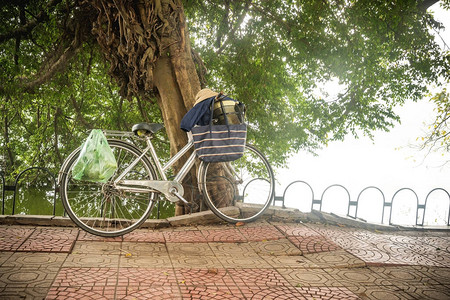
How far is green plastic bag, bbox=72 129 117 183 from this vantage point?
12.4 feet

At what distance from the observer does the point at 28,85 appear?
7.19m

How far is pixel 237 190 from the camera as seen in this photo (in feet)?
18.2

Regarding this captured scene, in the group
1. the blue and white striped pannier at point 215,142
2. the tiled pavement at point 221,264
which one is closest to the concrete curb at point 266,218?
the tiled pavement at point 221,264

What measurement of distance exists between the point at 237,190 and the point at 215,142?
51.1 inches

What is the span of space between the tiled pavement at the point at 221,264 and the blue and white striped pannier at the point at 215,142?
3.49 ft

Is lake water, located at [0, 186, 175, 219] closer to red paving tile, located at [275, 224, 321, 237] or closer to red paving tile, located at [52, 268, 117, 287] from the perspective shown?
red paving tile, located at [275, 224, 321, 237]

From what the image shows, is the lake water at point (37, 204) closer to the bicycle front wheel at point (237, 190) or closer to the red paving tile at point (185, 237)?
the bicycle front wheel at point (237, 190)

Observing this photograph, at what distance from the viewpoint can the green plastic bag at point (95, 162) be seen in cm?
377

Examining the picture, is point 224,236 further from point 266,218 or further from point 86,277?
point 86,277

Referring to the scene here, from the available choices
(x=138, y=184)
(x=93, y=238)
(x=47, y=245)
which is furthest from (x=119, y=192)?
(x=47, y=245)

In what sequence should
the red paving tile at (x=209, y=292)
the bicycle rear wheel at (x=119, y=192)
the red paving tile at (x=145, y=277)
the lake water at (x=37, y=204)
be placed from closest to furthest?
the red paving tile at (x=209, y=292) < the red paving tile at (x=145, y=277) < the bicycle rear wheel at (x=119, y=192) < the lake water at (x=37, y=204)

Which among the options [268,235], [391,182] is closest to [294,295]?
[268,235]

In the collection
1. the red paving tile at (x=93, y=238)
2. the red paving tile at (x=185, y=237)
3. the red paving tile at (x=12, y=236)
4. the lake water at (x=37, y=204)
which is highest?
the red paving tile at (x=185, y=237)

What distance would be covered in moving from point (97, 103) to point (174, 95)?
8.36 meters
